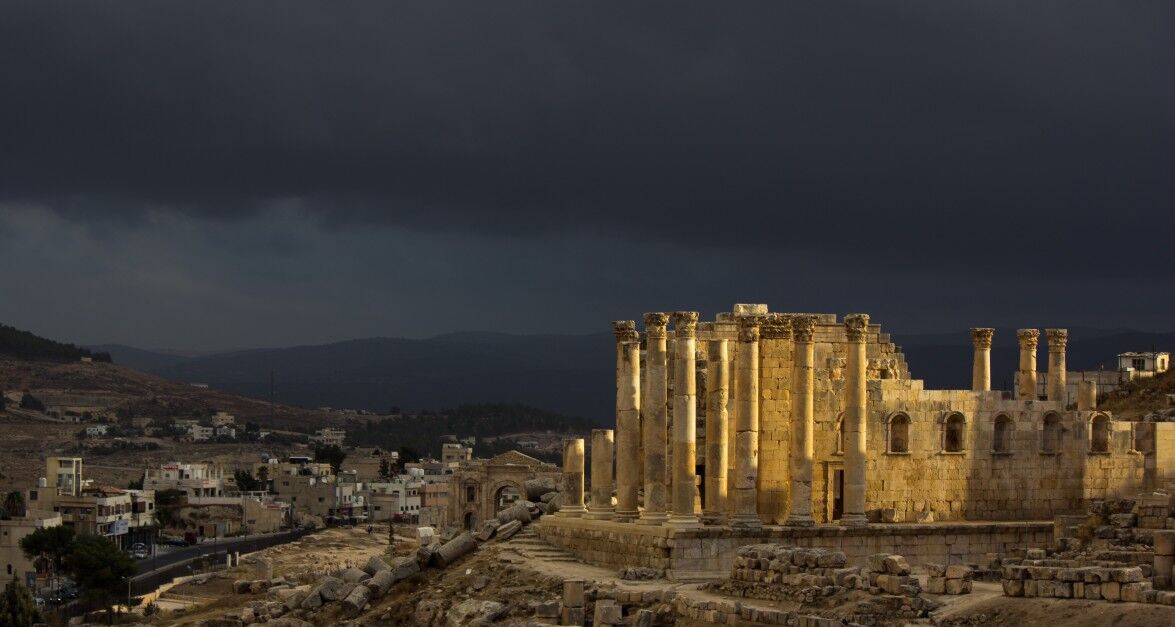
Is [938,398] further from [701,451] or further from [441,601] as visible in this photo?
[441,601]

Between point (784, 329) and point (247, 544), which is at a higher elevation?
point (784, 329)

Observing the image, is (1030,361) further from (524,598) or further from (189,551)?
(189,551)

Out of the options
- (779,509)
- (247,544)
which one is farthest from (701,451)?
(247,544)

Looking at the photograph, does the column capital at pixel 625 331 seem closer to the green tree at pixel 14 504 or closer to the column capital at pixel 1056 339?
the column capital at pixel 1056 339

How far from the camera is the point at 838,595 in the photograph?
36.5 meters

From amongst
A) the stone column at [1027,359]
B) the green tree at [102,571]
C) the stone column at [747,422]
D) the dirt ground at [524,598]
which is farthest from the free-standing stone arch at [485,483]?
the stone column at [747,422]

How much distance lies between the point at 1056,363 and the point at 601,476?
13450 millimetres

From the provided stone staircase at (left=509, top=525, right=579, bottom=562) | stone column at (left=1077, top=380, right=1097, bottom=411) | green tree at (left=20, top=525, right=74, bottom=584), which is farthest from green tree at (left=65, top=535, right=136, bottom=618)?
stone column at (left=1077, top=380, right=1097, bottom=411)

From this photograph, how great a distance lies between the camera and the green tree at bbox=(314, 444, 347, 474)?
542 feet

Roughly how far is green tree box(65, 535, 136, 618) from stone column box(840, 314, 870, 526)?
41244 millimetres

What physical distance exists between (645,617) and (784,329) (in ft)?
33.4

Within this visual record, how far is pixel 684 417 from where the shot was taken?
45406 millimetres

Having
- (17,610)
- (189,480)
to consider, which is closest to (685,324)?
(17,610)

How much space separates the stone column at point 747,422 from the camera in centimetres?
4566
